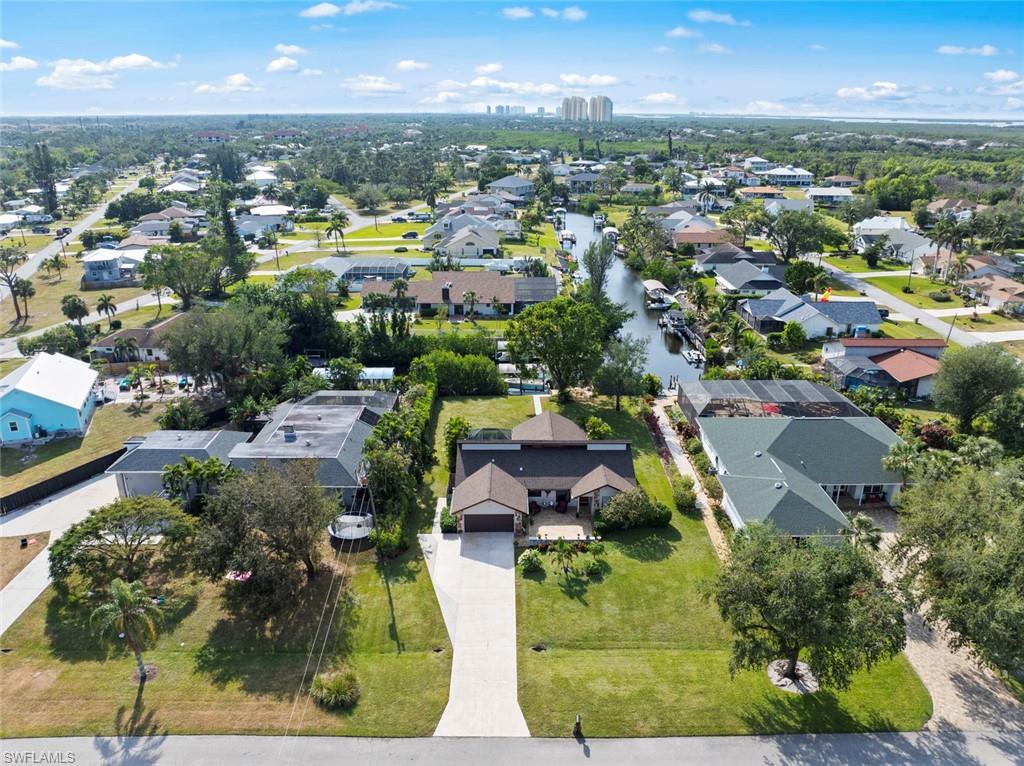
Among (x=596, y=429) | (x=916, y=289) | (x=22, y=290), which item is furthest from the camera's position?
(x=916, y=289)

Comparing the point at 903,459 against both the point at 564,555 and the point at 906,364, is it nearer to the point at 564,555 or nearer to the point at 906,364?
the point at 906,364

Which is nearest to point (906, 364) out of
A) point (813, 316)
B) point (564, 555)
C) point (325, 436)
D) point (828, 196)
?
point (813, 316)

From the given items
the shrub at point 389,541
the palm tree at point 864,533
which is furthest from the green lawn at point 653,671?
the shrub at point 389,541

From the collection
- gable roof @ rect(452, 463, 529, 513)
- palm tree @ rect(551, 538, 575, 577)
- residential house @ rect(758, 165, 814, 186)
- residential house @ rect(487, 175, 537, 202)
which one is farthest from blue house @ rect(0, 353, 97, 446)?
residential house @ rect(758, 165, 814, 186)

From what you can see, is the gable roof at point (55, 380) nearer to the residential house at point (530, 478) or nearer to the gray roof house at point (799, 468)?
the residential house at point (530, 478)

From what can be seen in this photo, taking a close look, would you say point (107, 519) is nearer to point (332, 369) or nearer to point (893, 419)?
point (332, 369)

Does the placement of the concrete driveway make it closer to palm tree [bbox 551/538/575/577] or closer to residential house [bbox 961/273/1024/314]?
palm tree [bbox 551/538/575/577]
